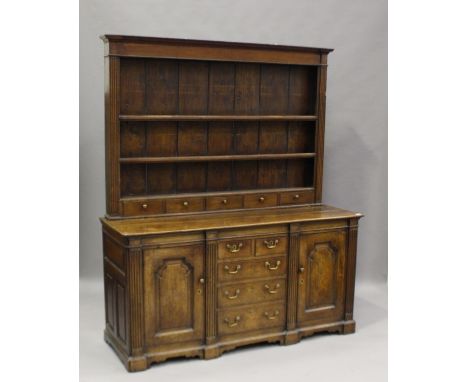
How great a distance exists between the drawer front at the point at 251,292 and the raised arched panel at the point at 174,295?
0.23 m

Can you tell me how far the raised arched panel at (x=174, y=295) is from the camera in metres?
3.79

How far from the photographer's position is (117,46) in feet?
12.7

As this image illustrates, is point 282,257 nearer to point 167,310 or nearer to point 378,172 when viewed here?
point 167,310

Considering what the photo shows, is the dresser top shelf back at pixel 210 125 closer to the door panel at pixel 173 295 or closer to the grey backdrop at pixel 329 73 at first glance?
the door panel at pixel 173 295

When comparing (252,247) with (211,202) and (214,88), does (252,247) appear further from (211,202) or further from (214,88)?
(214,88)

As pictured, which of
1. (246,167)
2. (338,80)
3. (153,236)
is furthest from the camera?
(338,80)

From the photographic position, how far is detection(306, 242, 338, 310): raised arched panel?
429 centimetres

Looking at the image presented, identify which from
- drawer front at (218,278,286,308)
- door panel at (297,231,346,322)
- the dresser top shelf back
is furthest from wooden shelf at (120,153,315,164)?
drawer front at (218,278,286,308)

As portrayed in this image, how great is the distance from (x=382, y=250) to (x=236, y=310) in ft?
6.75

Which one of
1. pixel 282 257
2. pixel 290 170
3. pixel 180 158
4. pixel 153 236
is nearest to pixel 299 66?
pixel 290 170

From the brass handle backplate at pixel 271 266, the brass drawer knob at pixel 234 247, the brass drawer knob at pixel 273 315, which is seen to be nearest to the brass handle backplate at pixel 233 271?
the brass drawer knob at pixel 234 247

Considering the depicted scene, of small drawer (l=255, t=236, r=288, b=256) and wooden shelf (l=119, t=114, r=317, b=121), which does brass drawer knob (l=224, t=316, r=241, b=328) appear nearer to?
small drawer (l=255, t=236, r=288, b=256)

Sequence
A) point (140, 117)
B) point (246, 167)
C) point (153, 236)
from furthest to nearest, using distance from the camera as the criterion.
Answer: point (246, 167) → point (140, 117) → point (153, 236)

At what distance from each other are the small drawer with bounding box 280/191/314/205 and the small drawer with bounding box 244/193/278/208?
0.22 ft
